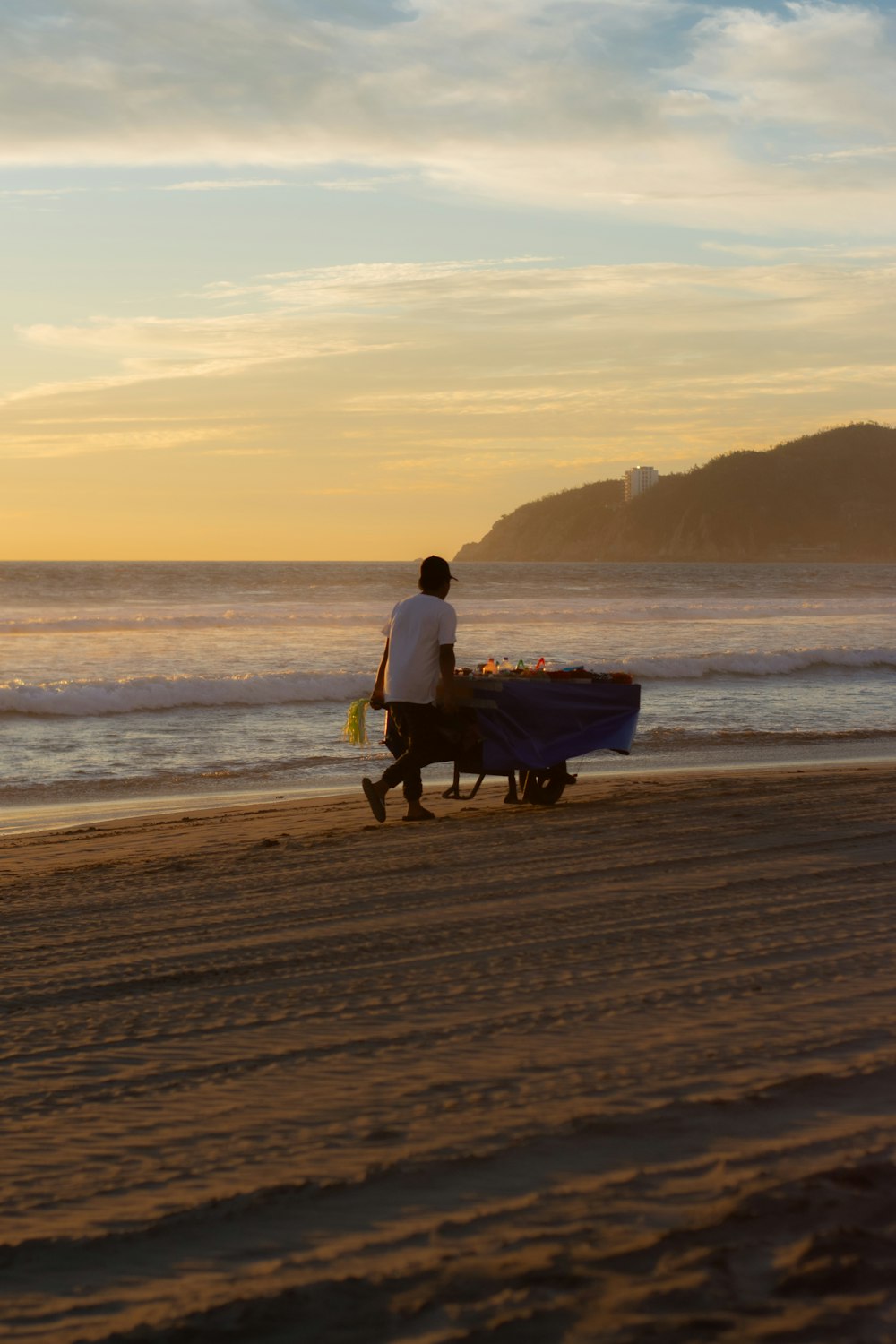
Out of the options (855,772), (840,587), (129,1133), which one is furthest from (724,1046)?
(840,587)

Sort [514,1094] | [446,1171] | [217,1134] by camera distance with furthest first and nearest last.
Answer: [514,1094] < [217,1134] < [446,1171]

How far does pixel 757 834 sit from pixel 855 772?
328cm

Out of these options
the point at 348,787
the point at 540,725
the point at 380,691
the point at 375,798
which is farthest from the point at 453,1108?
the point at 348,787

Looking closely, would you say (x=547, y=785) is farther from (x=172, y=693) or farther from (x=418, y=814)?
(x=172, y=693)

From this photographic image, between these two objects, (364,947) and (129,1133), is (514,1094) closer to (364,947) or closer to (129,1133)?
(129,1133)

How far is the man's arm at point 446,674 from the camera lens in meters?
8.27

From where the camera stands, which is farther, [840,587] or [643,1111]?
[840,587]

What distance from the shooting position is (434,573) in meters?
8.34

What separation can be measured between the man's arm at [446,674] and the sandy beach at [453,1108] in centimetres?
211

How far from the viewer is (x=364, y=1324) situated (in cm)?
234

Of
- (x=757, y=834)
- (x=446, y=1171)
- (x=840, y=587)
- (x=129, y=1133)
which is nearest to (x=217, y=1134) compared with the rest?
(x=129, y=1133)

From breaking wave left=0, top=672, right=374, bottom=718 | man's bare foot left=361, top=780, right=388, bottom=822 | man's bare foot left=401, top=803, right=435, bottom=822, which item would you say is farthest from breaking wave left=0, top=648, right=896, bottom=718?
man's bare foot left=361, top=780, right=388, bottom=822

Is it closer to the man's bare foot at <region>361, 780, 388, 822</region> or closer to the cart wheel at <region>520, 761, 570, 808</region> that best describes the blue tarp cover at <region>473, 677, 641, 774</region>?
the cart wheel at <region>520, 761, 570, 808</region>

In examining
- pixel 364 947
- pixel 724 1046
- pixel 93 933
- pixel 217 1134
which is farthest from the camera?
pixel 93 933
